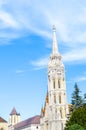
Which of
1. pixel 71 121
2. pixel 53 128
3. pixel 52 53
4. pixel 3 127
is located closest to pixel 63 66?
pixel 52 53

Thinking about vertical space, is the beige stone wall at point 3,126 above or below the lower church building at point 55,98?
below

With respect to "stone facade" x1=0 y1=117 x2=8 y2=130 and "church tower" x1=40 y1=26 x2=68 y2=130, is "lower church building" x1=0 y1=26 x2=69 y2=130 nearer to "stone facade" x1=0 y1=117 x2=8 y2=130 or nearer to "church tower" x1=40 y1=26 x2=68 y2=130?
"church tower" x1=40 y1=26 x2=68 y2=130

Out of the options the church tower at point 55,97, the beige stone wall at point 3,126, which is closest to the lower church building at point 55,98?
the church tower at point 55,97

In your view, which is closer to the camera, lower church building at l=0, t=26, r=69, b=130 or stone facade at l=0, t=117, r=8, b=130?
lower church building at l=0, t=26, r=69, b=130

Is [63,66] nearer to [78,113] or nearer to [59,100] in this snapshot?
[59,100]

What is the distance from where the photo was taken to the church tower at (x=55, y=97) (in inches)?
4119

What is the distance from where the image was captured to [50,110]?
108062mm

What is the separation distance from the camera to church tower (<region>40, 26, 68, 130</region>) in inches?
4119

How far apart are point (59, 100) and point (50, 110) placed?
4.43 metres

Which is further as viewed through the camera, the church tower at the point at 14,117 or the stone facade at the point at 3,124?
the church tower at the point at 14,117

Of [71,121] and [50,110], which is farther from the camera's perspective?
[50,110]

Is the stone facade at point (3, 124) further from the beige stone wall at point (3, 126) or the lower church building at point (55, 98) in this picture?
the lower church building at point (55, 98)

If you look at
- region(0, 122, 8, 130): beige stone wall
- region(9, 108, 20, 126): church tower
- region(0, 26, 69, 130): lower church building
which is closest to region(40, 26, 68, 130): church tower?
region(0, 26, 69, 130): lower church building

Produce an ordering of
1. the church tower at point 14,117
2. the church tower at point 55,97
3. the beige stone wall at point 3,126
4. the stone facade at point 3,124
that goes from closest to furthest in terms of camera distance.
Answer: the church tower at point 55,97 → the beige stone wall at point 3,126 → the stone facade at point 3,124 → the church tower at point 14,117
